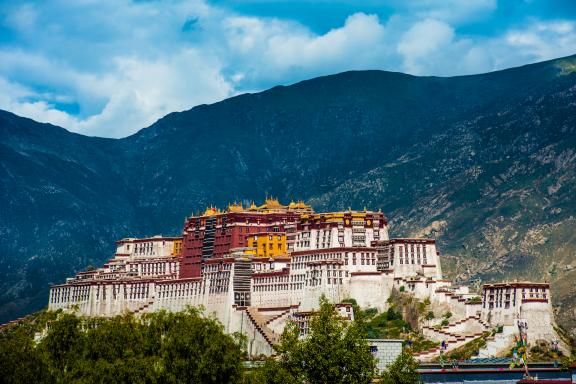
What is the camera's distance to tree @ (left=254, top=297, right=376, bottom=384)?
13162cm

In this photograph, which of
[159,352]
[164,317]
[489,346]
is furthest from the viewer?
[489,346]

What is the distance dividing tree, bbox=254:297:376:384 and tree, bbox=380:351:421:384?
3117 mm

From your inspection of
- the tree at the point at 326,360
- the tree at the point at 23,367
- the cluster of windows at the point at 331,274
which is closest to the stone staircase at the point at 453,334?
the cluster of windows at the point at 331,274

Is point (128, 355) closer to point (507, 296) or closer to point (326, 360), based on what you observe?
point (326, 360)

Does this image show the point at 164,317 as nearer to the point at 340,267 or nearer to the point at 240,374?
the point at 240,374

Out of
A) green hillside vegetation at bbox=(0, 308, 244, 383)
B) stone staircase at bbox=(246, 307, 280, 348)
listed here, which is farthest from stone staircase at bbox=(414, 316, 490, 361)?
green hillside vegetation at bbox=(0, 308, 244, 383)

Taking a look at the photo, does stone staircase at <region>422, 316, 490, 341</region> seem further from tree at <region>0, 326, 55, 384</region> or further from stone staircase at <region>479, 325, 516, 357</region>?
tree at <region>0, 326, 55, 384</region>

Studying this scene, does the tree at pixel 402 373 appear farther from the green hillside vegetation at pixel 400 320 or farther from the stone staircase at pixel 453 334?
the green hillside vegetation at pixel 400 320

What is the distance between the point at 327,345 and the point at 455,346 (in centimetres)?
4933

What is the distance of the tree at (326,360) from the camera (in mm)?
131625

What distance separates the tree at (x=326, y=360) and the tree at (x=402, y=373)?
123 inches

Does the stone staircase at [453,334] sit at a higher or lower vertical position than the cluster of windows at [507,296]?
lower

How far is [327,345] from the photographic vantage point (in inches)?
5281

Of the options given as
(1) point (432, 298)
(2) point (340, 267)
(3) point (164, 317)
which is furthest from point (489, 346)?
(3) point (164, 317)
